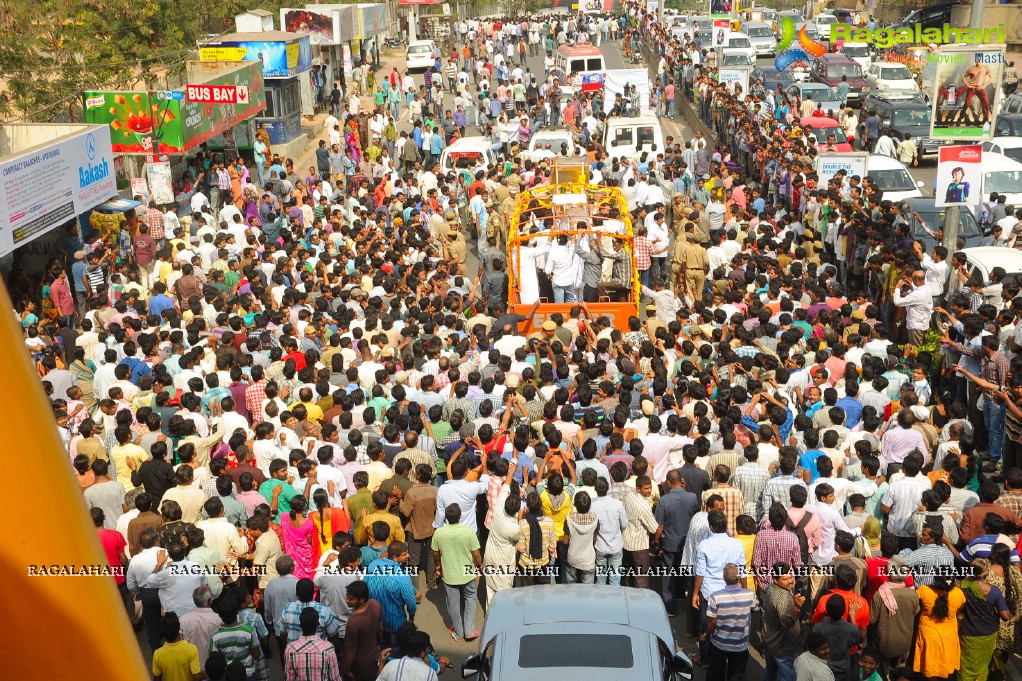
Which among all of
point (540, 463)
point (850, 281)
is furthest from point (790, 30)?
point (540, 463)

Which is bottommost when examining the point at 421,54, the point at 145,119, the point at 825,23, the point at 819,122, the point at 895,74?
the point at 819,122

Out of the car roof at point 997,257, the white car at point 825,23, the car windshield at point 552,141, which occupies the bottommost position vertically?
the car roof at point 997,257

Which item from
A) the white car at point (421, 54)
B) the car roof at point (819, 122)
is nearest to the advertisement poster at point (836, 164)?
the car roof at point (819, 122)

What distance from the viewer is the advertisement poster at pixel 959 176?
46.8 ft

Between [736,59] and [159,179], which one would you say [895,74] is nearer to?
[736,59]

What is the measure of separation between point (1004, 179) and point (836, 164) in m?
3.62

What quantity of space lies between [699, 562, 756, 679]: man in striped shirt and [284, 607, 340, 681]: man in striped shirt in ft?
8.40

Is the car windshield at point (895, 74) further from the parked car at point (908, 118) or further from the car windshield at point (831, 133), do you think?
the car windshield at point (831, 133)

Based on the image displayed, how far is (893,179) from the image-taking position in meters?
21.4

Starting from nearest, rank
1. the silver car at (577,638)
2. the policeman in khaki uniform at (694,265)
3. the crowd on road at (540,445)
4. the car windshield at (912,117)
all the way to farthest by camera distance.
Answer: the silver car at (577,638)
the crowd on road at (540,445)
the policeman in khaki uniform at (694,265)
the car windshield at (912,117)

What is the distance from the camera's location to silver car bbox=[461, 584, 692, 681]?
Answer: 5.93 metres

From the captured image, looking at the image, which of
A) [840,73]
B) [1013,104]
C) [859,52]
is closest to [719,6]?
[859,52]

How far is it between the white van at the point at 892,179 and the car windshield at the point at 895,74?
46.1 feet

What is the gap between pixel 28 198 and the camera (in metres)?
15.1
